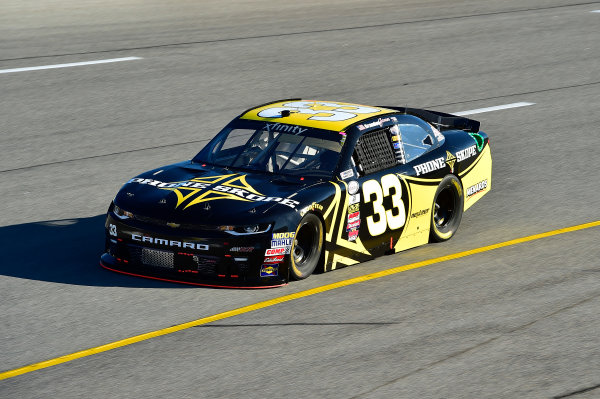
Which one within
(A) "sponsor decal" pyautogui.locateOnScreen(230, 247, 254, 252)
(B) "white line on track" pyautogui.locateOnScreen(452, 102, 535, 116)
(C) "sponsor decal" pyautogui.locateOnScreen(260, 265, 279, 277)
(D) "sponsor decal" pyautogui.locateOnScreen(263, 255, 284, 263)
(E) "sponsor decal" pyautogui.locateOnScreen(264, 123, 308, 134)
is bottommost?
(B) "white line on track" pyautogui.locateOnScreen(452, 102, 535, 116)

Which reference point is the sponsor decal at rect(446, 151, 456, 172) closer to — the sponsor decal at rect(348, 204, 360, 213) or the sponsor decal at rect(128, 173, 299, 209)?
the sponsor decal at rect(348, 204, 360, 213)

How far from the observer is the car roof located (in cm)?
1044

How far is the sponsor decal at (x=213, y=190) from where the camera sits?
9328mm

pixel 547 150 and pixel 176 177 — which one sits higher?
pixel 176 177

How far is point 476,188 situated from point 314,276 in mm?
2859

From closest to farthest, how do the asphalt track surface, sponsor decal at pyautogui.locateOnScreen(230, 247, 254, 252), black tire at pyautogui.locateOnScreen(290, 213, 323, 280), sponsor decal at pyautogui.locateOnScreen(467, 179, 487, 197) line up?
1. the asphalt track surface
2. sponsor decal at pyautogui.locateOnScreen(230, 247, 254, 252)
3. black tire at pyautogui.locateOnScreen(290, 213, 323, 280)
4. sponsor decal at pyautogui.locateOnScreen(467, 179, 487, 197)

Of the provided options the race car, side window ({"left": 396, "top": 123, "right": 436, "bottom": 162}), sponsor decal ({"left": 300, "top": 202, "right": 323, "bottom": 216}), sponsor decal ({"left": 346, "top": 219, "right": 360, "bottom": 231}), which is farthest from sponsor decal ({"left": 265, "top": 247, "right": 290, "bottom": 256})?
side window ({"left": 396, "top": 123, "right": 436, "bottom": 162})

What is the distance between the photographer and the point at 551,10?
92.3 ft

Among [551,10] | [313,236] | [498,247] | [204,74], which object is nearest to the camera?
[313,236]

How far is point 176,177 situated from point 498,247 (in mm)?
3420

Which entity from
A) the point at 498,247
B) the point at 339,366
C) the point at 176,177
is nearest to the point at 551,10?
the point at 498,247

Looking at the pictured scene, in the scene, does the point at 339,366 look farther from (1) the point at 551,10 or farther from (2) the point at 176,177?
(1) the point at 551,10

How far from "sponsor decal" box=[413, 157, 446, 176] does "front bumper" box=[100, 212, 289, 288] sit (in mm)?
2116

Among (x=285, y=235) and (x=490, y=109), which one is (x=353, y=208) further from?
(x=490, y=109)
